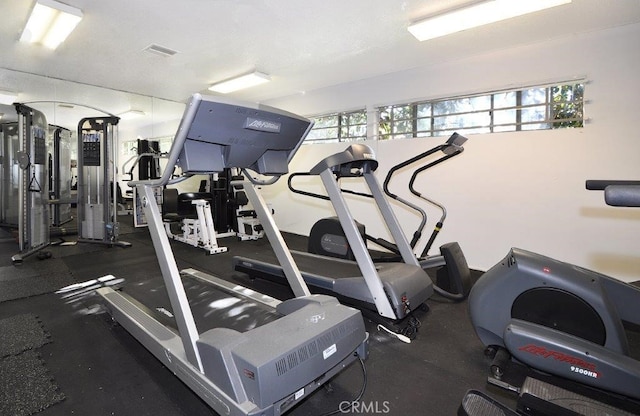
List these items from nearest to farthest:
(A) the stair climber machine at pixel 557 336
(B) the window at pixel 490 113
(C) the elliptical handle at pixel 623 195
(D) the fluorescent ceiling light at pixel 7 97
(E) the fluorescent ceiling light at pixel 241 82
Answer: (C) the elliptical handle at pixel 623 195
(A) the stair climber machine at pixel 557 336
(B) the window at pixel 490 113
(E) the fluorescent ceiling light at pixel 241 82
(D) the fluorescent ceiling light at pixel 7 97

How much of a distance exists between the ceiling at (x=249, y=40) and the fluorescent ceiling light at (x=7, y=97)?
0.11m

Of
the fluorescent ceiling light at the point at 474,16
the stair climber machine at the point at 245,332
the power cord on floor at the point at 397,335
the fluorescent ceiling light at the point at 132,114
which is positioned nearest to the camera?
the stair climber machine at the point at 245,332

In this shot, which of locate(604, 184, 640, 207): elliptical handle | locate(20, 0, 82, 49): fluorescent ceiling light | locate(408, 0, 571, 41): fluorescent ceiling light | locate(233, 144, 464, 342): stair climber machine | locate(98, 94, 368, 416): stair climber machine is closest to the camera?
locate(604, 184, 640, 207): elliptical handle

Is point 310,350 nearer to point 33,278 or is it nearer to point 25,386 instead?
point 25,386

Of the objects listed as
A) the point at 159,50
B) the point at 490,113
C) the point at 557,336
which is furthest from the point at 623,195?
the point at 159,50

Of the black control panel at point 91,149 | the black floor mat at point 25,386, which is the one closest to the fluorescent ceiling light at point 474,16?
the black floor mat at point 25,386

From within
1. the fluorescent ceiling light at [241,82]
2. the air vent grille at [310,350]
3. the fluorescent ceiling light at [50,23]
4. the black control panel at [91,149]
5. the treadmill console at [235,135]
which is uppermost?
the fluorescent ceiling light at [241,82]

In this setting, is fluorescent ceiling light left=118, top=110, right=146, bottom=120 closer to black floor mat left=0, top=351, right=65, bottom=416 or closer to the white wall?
the white wall

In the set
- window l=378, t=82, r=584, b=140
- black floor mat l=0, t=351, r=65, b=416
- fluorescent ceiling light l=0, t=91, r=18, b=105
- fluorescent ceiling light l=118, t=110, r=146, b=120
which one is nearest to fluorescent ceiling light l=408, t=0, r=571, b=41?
window l=378, t=82, r=584, b=140

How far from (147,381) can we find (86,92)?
19.1 ft

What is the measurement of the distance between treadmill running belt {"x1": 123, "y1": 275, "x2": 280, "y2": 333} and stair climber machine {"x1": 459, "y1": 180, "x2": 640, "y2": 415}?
→ 1.42 metres

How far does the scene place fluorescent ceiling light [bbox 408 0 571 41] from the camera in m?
2.74

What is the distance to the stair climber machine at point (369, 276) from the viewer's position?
2496 millimetres

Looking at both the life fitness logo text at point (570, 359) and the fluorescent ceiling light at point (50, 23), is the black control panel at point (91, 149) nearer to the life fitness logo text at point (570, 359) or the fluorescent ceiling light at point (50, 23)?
the fluorescent ceiling light at point (50, 23)
